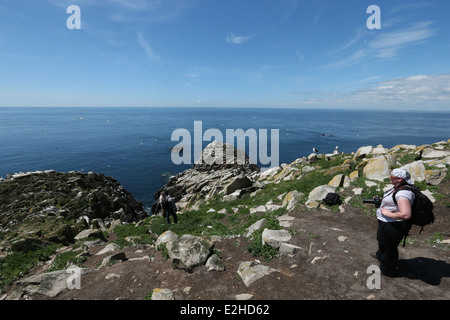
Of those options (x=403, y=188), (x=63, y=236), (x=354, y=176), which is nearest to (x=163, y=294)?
(x=403, y=188)

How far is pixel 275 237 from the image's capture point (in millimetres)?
9031

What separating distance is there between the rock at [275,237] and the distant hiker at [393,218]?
337 centimetres

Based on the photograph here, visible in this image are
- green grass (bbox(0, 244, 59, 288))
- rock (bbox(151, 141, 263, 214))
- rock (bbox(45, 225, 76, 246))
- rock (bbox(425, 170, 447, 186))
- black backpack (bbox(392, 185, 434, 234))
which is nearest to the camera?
black backpack (bbox(392, 185, 434, 234))

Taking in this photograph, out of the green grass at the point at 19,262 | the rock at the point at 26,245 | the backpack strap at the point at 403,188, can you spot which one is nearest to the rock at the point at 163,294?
the backpack strap at the point at 403,188

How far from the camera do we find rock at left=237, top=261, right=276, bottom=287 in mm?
6798

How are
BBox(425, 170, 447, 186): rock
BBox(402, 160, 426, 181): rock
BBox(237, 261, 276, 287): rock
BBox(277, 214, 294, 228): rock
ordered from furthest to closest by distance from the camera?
1. BBox(402, 160, 426, 181): rock
2. BBox(425, 170, 447, 186): rock
3. BBox(277, 214, 294, 228): rock
4. BBox(237, 261, 276, 287): rock

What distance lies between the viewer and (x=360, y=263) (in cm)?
719

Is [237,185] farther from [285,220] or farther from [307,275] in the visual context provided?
[307,275]

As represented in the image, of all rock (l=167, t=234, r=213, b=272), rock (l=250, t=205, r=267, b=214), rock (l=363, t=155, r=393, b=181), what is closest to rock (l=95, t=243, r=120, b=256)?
rock (l=167, t=234, r=213, b=272)

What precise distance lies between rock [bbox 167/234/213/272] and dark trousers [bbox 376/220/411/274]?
5.90 m

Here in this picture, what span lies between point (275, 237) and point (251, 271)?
2395 mm

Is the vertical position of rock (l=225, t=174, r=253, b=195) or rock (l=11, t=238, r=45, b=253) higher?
rock (l=225, t=174, r=253, b=195)

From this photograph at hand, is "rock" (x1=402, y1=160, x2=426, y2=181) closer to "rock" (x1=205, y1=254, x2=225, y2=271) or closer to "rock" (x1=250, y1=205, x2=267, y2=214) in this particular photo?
"rock" (x1=250, y1=205, x2=267, y2=214)
